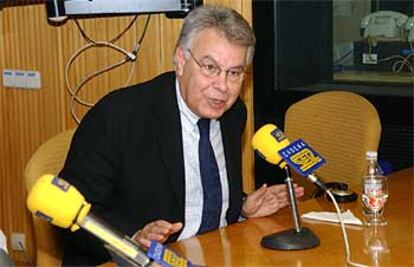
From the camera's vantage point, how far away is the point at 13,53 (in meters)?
4.04

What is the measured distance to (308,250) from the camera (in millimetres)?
1874

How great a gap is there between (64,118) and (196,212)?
1826 millimetres

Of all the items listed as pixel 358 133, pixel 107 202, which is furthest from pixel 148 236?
pixel 358 133

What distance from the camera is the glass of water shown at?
2.07m

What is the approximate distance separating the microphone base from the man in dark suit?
0.31m

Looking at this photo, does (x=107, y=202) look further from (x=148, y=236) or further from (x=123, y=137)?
(x=148, y=236)

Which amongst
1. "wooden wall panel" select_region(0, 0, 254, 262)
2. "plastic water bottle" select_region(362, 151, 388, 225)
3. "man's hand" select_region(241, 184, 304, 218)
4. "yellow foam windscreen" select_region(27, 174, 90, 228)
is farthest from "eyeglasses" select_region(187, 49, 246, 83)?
"wooden wall panel" select_region(0, 0, 254, 262)

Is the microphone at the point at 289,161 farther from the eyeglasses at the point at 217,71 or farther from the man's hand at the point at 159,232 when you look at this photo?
the eyeglasses at the point at 217,71

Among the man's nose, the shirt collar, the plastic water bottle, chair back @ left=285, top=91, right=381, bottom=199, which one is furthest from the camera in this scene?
chair back @ left=285, top=91, right=381, bottom=199

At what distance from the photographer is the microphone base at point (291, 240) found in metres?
1.88

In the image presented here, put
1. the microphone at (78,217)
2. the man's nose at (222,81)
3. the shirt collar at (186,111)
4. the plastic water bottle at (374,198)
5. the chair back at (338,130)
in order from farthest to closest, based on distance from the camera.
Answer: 1. the chair back at (338,130)
2. the shirt collar at (186,111)
3. the man's nose at (222,81)
4. the plastic water bottle at (374,198)
5. the microphone at (78,217)

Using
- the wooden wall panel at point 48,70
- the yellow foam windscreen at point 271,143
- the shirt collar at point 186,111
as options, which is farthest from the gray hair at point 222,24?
the wooden wall panel at point 48,70

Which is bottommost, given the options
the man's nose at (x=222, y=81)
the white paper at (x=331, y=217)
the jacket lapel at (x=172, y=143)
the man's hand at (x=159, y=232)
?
the white paper at (x=331, y=217)

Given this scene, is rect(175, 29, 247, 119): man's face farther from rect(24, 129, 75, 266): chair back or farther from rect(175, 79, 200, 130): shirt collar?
rect(24, 129, 75, 266): chair back
